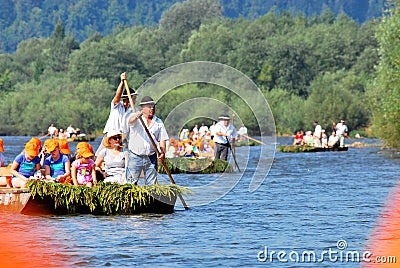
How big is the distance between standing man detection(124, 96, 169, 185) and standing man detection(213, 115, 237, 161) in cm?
1034

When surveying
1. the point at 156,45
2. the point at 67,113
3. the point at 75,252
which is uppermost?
the point at 156,45

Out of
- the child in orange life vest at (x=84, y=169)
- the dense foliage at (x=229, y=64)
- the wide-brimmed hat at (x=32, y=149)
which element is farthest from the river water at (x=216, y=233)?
the dense foliage at (x=229, y=64)

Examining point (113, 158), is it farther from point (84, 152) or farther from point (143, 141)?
point (143, 141)

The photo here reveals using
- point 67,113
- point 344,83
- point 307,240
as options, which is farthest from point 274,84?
point 307,240

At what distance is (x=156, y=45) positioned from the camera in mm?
140625

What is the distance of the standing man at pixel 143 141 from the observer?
680 inches

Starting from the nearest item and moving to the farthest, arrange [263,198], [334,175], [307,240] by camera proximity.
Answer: [307,240] → [263,198] → [334,175]

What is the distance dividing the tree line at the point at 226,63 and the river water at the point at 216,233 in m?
63.4

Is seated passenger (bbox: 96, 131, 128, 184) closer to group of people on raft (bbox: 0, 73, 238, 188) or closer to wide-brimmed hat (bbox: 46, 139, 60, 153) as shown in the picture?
group of people on raft (bbox: 0, 73, 238, 188)

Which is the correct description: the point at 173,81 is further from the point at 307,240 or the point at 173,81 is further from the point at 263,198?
the point at 307,240

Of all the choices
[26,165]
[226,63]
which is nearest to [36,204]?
[26,165]

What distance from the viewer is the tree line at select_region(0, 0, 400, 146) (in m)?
92.8

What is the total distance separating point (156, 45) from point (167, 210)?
4855 inches

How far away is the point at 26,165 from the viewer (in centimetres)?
1838
